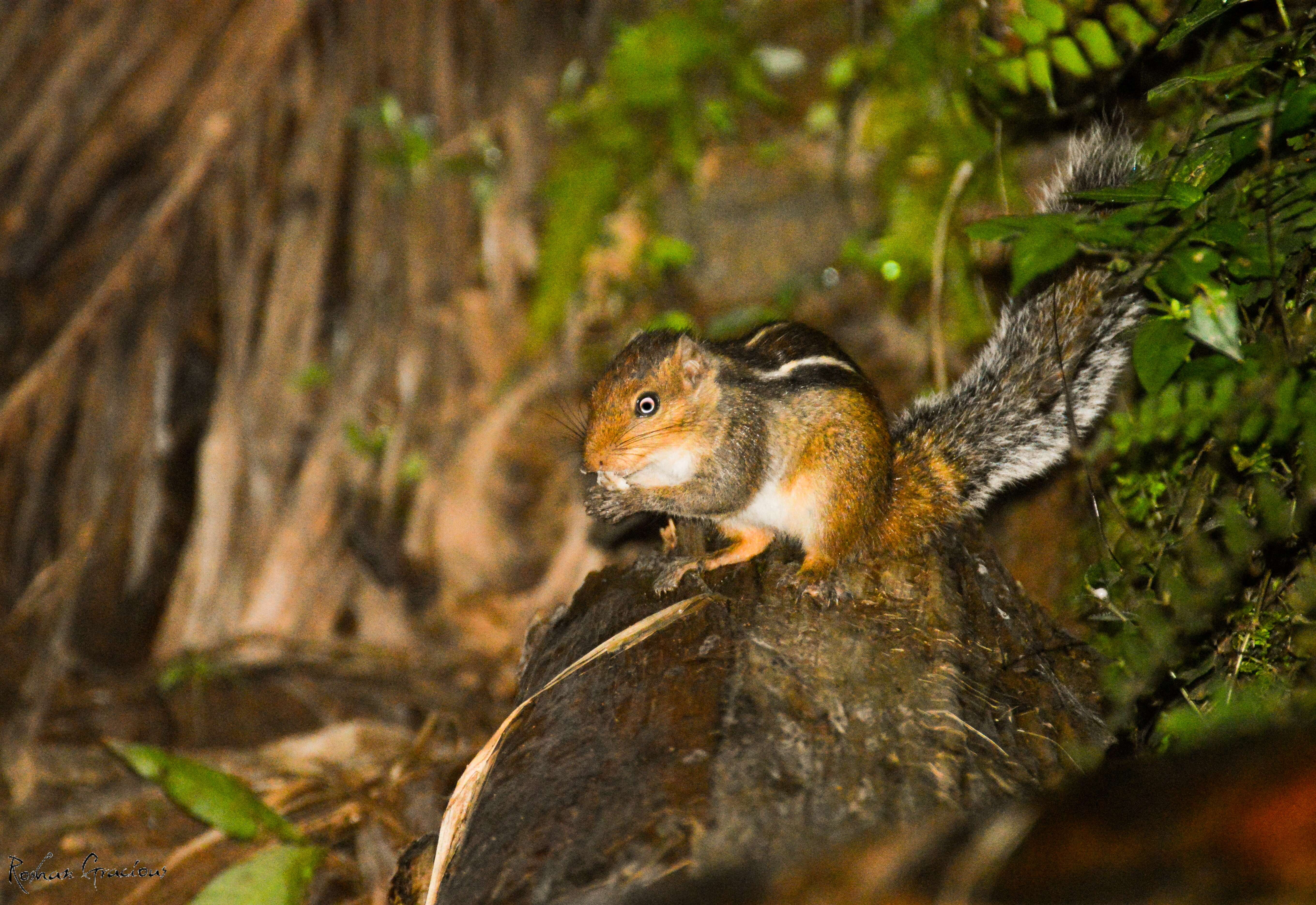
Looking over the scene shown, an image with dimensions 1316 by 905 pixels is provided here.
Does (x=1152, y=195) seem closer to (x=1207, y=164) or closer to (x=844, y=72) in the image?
(x=1207, y=164)

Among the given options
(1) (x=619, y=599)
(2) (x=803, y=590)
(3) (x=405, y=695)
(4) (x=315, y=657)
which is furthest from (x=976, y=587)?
(4) (x=315, y=657)

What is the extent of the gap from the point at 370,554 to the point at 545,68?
3.08 meters

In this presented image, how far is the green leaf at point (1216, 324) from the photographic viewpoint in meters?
2.16

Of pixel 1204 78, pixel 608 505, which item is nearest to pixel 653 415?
pixel 608 505

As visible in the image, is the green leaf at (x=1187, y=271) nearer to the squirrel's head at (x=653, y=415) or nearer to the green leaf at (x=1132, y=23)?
the green leaf at (x=1132, y=23)

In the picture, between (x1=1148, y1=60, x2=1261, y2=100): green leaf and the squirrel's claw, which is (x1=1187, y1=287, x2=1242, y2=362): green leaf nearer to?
(x1=1148, y1=60, x2=1261, y2=100): green leaf

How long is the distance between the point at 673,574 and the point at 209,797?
1.90 metres

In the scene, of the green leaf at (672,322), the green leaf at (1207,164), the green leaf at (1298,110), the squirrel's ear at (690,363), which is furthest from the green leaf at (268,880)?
the green leaf at (1298,110)

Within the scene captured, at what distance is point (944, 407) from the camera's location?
10.1 ft

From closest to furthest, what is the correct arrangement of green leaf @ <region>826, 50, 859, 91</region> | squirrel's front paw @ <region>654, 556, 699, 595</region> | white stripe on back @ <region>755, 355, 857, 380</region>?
squirrel's front paw @ <region>654, 556, 699, 595</region> → white stripe on back @ <region>755, 355, 857, 380</region> → green leaf @ <region>826, 50, 859, 91</region>

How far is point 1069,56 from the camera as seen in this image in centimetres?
302

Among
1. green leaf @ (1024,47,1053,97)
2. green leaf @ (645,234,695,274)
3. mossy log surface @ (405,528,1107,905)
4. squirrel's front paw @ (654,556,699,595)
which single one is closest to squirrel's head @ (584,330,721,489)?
squirrel's front paw @ (654,556,699,595)

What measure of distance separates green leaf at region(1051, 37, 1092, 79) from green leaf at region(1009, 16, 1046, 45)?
5 centimetres

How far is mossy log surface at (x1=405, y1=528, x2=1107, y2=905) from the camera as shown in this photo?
1765mm
